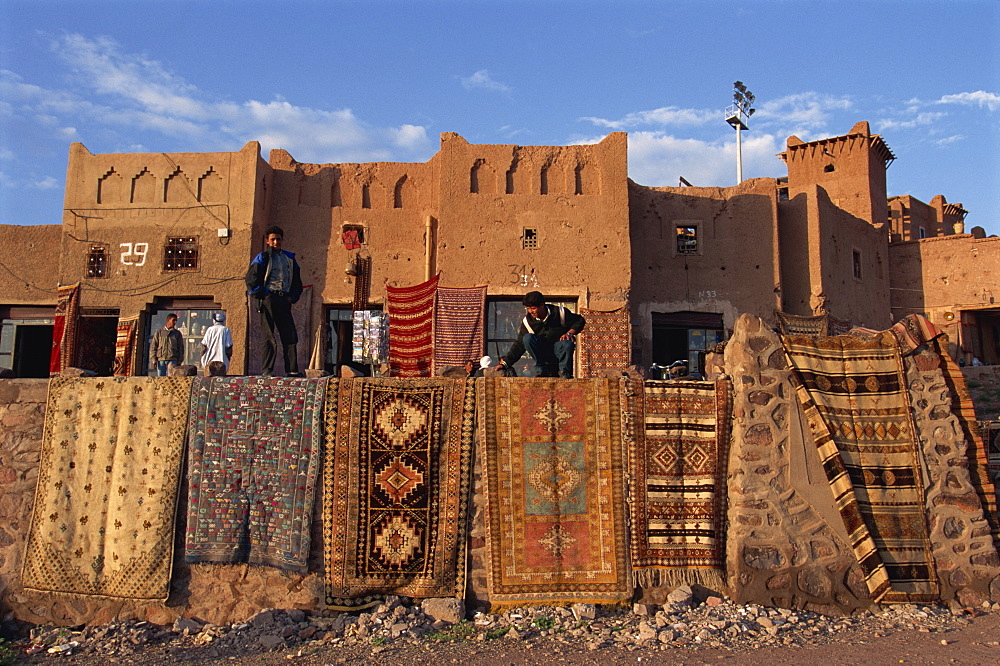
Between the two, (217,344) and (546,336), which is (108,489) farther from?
(546,336)

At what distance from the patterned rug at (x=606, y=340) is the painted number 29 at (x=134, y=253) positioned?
7513mm

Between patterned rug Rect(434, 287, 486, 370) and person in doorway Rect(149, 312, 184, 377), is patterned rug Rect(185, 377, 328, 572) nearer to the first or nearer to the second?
person in doorway Rect(149, 312, 184, 377)

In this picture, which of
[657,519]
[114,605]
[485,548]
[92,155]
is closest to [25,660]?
[114,605]

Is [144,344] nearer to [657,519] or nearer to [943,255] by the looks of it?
[657,519]

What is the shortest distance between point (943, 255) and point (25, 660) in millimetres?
18771

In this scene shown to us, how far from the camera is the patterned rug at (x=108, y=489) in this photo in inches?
209

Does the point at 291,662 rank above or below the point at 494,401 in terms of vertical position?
below

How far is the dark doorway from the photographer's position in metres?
13.9

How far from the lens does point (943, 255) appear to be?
1727 cm

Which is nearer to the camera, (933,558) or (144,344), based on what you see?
(933,558)

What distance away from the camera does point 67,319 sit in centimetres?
1253

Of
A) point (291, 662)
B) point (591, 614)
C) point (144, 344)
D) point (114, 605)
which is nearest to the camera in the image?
point (291, 662)

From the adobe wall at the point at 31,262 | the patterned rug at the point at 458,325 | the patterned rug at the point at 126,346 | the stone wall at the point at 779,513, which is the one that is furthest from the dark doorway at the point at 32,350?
the stone wall at the point at 779,513

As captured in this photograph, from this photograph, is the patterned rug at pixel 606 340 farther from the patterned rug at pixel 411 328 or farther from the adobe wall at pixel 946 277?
the adobe wall at pixel 946 277
